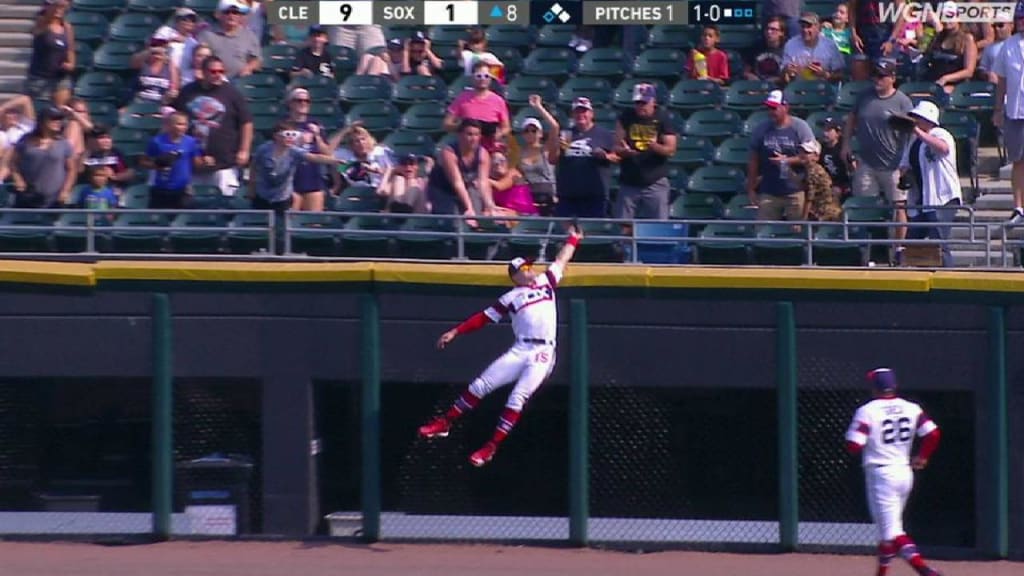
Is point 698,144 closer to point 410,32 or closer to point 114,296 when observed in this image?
point 410,32

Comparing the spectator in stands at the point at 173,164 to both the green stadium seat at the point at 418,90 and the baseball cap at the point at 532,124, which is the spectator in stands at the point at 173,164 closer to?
the green stadium seat at the point at 418,90

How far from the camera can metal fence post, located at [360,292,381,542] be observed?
46.5ft

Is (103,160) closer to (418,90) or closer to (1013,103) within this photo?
(418,90)

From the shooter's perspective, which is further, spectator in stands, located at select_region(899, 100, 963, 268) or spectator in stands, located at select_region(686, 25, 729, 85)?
spectator in stands, located at select_region(686, 25, 729, 85)

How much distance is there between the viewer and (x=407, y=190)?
15594 mm

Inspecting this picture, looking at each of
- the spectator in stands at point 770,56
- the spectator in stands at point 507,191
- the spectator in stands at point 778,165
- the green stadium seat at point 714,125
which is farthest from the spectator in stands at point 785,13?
the spectator in stands at point 507,191

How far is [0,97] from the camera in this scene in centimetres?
1889

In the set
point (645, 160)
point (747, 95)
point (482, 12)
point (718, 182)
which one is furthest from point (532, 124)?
point (482, 12)

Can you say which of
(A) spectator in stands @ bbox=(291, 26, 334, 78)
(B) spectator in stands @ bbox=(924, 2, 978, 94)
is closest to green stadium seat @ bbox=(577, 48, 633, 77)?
(A) spectator in stands @ bbox=(291, 26, 334, 78)

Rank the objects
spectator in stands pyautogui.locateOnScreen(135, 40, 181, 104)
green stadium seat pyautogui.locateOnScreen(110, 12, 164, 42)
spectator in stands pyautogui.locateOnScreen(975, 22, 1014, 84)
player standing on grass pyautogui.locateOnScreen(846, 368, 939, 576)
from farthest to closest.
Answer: green stadium seat pyautogui.locateOnScreen(110, 12, 164, 42)
spectator in stands pyautogui.locateOnScreen(135, 40, 181, 104)
spectator in stands pyautogui.locateOnScreen(975, 22, 1014, 84)
player standing on grass pyautogui.locateOnScreen(846, 368, 939, 576)

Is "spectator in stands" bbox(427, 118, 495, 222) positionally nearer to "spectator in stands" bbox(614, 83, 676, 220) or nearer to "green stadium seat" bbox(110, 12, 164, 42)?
"spectator in stands" bbox(614, 83, 676, 220)

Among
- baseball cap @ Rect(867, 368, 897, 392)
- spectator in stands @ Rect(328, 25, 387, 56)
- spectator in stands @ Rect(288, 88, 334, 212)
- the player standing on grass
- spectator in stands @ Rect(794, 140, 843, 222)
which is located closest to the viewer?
the player standing on grass

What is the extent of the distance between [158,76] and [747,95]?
5.39 metres

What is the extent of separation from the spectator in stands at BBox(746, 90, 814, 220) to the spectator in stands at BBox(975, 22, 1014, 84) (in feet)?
6.97
